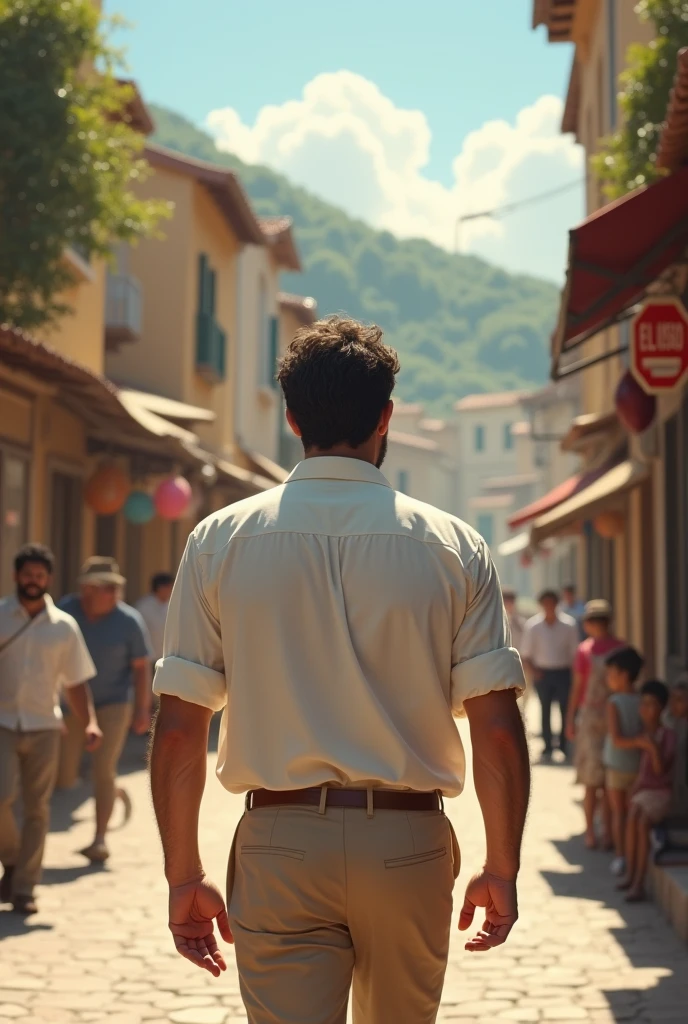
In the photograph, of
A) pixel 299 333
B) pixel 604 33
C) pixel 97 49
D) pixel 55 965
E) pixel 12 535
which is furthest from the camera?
pixel 604 33

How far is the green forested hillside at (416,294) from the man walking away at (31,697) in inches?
5486

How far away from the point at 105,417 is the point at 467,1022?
36.5 ft

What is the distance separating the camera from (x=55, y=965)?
6.84 metres

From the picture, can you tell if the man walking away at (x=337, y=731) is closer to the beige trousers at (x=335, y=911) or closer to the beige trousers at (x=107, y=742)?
the beige trousers at (x=335, y=911)

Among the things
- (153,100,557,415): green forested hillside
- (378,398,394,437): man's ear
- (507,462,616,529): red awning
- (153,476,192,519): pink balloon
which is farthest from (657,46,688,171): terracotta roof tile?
(153,100,557,415): green forested hillside

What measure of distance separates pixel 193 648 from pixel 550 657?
14.1 metres

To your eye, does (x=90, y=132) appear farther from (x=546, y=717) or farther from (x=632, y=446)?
(x=546, y=717)

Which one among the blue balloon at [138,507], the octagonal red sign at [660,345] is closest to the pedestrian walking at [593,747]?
the octagonal red sign at [660,345]

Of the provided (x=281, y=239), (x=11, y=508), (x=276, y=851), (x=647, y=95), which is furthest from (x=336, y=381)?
(x=281, y=239)

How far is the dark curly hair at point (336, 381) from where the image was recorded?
3.20 meters

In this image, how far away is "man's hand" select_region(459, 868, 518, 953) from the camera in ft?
10.2

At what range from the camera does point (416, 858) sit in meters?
3.05

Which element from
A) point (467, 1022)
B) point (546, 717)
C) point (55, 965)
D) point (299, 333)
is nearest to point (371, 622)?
→ point (299, 333)

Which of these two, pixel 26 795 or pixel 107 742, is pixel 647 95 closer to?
pixel 107 742
